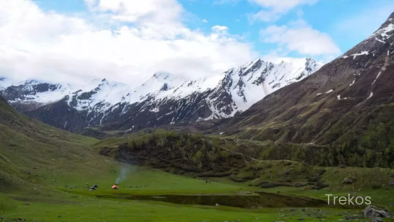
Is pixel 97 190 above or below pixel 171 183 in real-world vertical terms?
below

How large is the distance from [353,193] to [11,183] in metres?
87.6

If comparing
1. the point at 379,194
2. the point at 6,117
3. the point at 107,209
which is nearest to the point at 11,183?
the point at 107,209

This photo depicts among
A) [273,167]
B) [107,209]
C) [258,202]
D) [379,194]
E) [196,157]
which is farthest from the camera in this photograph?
[196,157]

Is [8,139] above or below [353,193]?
above

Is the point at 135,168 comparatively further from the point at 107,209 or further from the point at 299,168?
the point at 107,209

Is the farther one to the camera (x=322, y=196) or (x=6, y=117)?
(x=6, y=117)

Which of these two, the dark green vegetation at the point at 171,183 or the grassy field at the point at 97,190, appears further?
the dark green vegetation at the point at 171,183

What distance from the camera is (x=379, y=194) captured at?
3716 inches

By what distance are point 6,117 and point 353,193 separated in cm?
18128

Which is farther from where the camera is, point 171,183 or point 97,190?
point 171,183

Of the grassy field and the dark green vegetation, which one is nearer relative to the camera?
the grassy field

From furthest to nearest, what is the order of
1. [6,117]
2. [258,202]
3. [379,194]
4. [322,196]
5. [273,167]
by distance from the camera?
[6,117]
[273,167]
[322,196]
[379,194]
[258,202]

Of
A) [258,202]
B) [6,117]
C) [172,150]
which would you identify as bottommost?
[258,202]

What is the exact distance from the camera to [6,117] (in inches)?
7618
